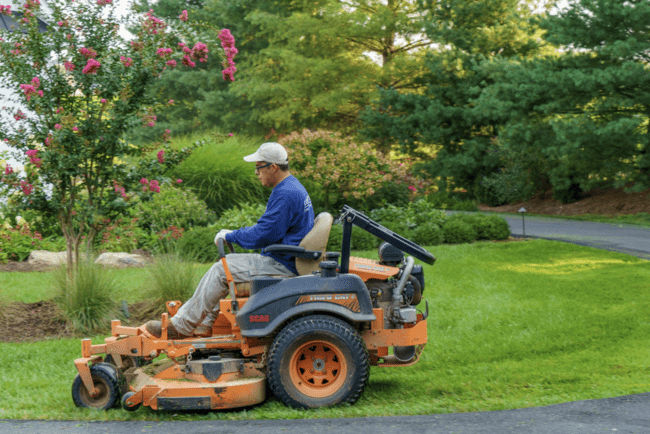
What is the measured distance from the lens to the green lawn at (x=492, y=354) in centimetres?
485

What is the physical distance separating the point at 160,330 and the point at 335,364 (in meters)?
1.34

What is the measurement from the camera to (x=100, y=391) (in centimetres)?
491

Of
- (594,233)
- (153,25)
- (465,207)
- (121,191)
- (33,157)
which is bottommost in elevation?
(594,233)

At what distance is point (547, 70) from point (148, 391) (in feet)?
64.3

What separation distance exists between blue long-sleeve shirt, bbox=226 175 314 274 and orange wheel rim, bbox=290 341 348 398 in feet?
2.60

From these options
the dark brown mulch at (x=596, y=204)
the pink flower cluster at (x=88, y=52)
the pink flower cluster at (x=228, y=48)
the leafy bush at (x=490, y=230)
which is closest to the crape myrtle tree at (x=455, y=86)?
the dark brown mulch at (x=596, y=204)

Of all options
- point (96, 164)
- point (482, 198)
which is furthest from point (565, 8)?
point (96, 164)

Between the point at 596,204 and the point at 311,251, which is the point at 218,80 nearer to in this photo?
the point at 596,204

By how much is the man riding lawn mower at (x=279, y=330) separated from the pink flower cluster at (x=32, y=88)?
10.6 ft

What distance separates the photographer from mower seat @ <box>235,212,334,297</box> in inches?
193

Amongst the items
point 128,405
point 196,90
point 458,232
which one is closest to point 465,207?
point 458,232

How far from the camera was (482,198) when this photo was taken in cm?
2892

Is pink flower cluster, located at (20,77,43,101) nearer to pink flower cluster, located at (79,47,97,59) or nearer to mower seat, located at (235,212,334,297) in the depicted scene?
pink flower cluster, located at (79,47,97,59)

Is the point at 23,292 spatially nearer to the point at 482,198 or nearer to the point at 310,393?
the point at 310,393
